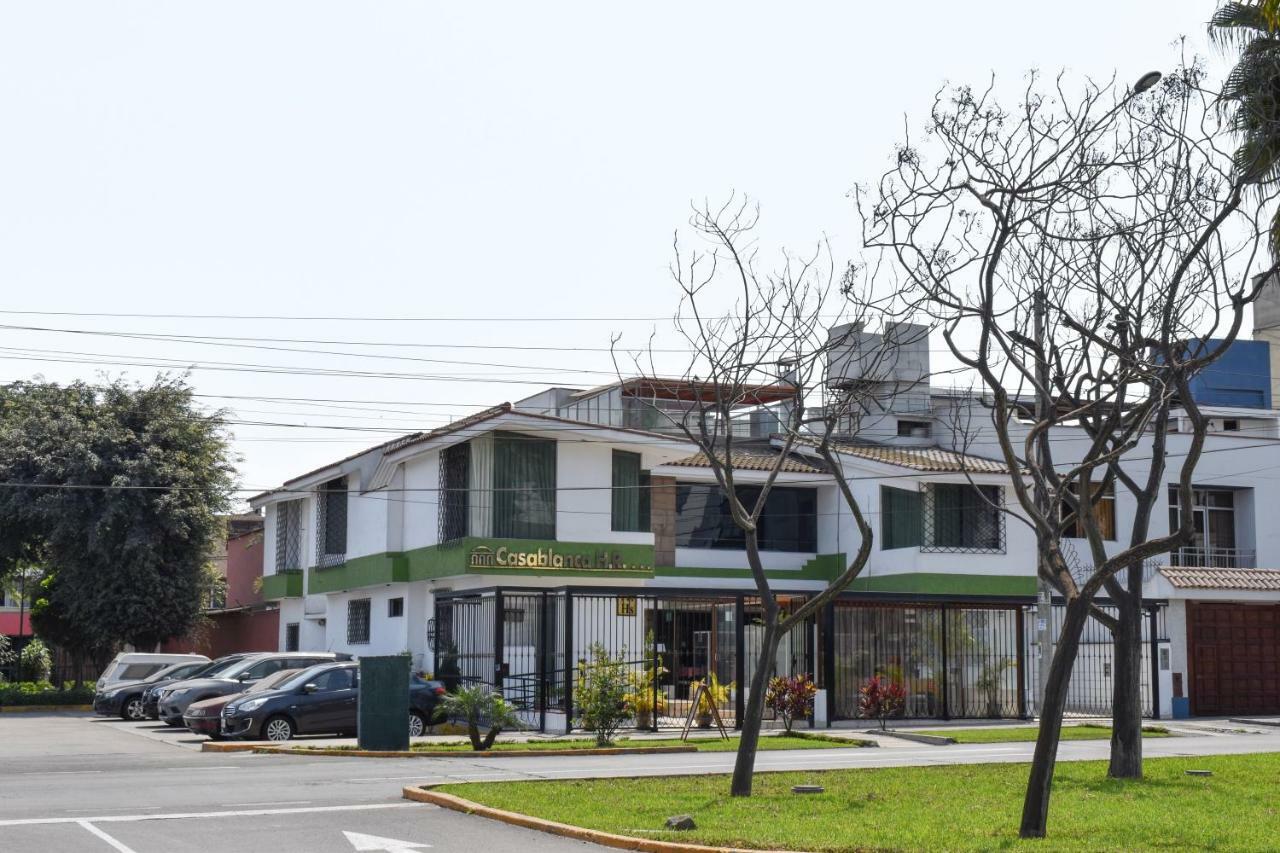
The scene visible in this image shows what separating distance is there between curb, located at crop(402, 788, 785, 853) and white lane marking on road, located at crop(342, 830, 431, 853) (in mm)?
1366

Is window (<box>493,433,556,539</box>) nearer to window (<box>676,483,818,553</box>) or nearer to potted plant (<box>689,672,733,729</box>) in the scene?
window (<box>676,483,818,553</box>)

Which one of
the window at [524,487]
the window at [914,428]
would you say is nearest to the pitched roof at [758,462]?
the window at [524,487]

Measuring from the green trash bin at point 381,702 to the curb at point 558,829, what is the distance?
275 inches

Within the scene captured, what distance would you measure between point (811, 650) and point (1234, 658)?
12.3 metres

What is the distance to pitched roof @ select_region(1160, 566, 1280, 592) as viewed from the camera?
36.2 meters

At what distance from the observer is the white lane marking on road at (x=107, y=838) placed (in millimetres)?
12844

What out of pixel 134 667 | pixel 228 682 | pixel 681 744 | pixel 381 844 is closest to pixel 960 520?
pixel 681 744

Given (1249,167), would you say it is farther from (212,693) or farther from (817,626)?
(212,693)

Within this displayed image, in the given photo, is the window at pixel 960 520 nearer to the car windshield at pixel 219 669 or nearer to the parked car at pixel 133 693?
the car windshield at pixel 219 669

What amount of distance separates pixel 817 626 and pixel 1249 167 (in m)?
16.6

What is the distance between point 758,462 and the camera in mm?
42156

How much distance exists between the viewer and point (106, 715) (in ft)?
127

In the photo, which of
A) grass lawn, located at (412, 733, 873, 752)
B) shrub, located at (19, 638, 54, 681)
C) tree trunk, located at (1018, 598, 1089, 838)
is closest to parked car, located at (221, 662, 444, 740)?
grass lawn, located at (412, 733, 873, 752)

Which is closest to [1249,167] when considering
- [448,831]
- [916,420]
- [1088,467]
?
[1088,467]
